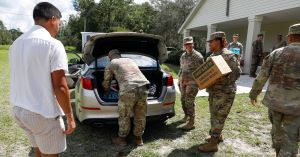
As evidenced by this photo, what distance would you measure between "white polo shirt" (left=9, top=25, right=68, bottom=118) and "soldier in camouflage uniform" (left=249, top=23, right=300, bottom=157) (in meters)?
2.59

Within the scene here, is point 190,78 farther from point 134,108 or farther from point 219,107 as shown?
point 134,108

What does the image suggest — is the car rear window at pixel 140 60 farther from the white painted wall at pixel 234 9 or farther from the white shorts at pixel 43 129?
the white painted wall at pixel 234 9

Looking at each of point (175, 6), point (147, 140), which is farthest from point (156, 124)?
point (175, 6)

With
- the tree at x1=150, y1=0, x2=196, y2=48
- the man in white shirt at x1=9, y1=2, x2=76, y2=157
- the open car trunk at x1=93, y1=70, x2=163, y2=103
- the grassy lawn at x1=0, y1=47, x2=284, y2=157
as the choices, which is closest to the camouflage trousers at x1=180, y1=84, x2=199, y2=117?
the grassy lawn at x1=0, y1=47, x2=284, y2=157

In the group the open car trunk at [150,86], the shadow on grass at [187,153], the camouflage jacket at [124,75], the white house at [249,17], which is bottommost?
the shadow on grass at [187,153]

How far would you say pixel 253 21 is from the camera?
542 inches

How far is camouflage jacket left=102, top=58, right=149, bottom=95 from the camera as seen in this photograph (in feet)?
14.7

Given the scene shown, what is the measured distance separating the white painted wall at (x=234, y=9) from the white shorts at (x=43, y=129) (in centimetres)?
1098

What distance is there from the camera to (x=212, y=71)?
426cm

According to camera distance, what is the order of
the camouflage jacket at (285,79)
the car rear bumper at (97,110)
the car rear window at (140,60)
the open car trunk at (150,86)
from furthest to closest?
the car rear window at (140,60) < the open car trunk at (150,86) < the car rear bumper at (97,110) < the camouflage jacket at (285,79)

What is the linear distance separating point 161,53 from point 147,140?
66.6 inches

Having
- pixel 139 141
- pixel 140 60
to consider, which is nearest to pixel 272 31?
pixel 140 60

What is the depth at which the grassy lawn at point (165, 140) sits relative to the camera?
452 centimetres

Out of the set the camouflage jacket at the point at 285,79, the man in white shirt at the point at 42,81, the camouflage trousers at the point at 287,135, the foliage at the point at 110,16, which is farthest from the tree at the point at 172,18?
the man in white shirt at the point at 42,81
